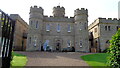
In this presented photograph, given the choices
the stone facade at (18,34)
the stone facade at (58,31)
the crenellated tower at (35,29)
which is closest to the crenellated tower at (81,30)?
the stone facade at (58,31)

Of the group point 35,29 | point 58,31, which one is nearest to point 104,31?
point 58,31

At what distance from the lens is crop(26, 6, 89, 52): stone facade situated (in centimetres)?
3130

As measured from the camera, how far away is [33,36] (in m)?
31.0

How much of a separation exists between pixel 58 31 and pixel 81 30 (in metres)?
5.54

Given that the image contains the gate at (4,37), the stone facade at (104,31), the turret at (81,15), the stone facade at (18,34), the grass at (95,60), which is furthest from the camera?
the stone facade at (104,31)

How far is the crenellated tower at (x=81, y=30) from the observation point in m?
31.5

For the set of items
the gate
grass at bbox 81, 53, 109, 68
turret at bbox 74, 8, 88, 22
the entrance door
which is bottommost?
grass at bbox 81, 53, 109, 68

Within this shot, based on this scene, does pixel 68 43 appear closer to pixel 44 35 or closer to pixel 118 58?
pixel 44 35

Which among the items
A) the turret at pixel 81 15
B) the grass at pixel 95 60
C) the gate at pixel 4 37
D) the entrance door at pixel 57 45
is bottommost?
the grass at pixel 95 60

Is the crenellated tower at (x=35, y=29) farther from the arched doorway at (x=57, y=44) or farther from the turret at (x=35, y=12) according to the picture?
the arched doorway at (x=57, y=44)

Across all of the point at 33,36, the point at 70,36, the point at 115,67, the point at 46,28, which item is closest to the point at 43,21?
the point at 46,28

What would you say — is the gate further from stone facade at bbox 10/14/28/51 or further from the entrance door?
the entrance door

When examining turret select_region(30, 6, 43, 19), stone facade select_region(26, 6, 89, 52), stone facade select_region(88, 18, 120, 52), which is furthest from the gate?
stone facade select_region(88, 18, 120, 52)

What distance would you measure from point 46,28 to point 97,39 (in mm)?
12938
